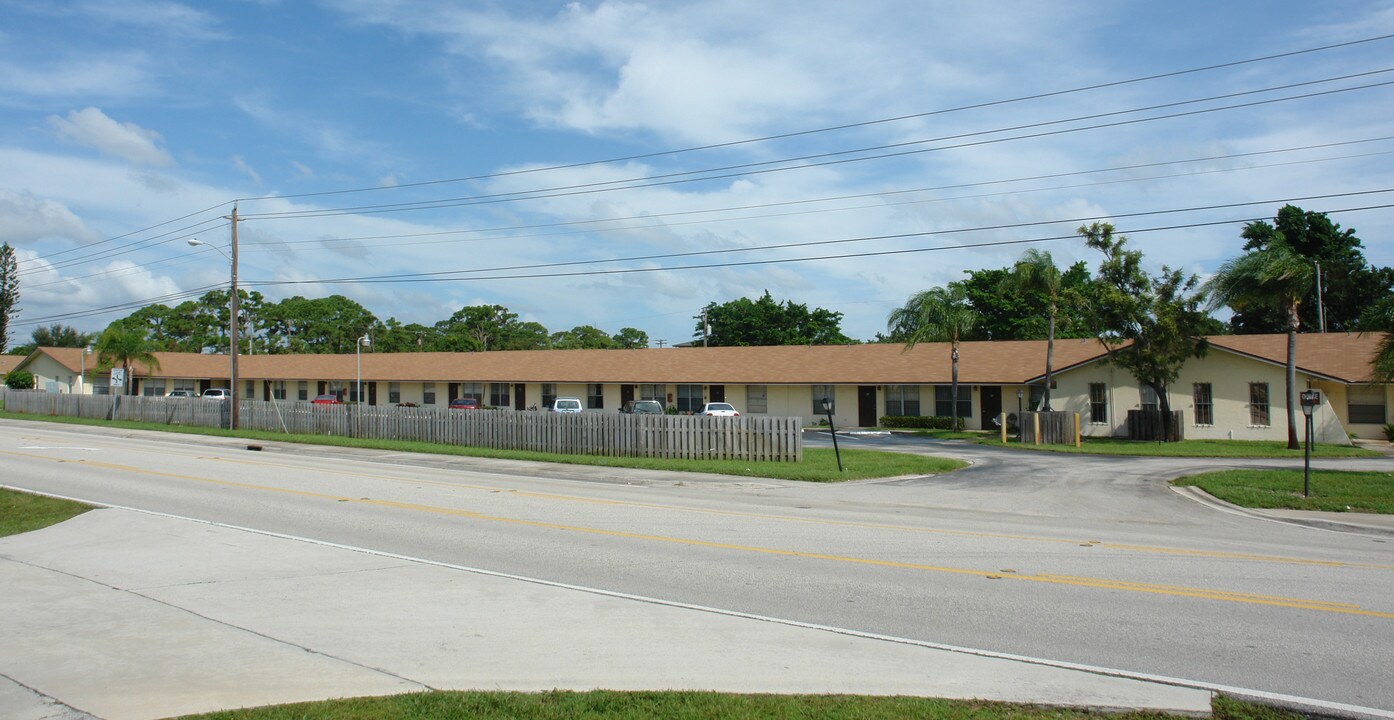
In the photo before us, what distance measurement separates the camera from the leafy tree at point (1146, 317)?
35.8m

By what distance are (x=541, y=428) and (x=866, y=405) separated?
73.2 feet

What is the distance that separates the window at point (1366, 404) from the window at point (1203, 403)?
5289 millimetres

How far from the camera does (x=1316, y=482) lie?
68.0ft

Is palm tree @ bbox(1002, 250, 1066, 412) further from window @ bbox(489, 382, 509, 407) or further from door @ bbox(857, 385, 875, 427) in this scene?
window @ bbox(489, 382, 509, 407)

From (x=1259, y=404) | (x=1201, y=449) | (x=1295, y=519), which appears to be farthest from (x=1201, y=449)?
(x=1295, y=519)

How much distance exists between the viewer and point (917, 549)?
1213cm

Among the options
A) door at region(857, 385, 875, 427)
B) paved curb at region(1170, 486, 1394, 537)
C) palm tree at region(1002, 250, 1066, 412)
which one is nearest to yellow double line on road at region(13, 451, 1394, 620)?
paved curb at region(1170, 486, 1394, 537)

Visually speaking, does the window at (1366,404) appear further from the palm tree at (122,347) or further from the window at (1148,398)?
the palm tree at (122,347)

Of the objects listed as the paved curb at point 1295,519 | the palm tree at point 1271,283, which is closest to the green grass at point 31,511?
the paved curb at point 1295,519

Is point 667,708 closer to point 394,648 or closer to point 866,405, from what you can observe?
point 394,648

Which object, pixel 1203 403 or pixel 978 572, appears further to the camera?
pixel 1203 403

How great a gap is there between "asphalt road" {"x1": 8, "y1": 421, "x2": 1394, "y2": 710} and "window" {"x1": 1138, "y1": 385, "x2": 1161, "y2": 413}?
50.9ft

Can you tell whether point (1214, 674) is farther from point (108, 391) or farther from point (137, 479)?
point (108, 391)

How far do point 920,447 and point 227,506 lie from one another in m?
24.2
